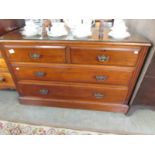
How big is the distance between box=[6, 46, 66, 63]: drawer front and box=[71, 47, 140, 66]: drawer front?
0.12 metres

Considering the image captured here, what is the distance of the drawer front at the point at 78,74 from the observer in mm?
1295

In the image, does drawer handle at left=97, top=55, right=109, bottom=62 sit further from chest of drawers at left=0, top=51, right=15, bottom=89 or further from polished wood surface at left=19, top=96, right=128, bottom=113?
chest of drawers at left=0, top=51, right=15, bottom=89

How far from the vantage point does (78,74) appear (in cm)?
136

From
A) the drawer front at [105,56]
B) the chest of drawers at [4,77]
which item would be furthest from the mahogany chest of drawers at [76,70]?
the chest of drawers at [4,77]

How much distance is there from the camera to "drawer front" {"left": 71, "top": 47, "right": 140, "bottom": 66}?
117 centimetres

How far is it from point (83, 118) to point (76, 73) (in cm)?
53

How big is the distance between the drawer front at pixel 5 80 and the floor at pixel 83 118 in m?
0.26

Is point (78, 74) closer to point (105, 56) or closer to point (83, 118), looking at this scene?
point (105, 56)

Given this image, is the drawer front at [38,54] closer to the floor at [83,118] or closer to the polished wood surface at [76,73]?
the polished wood surface at [76,73]
